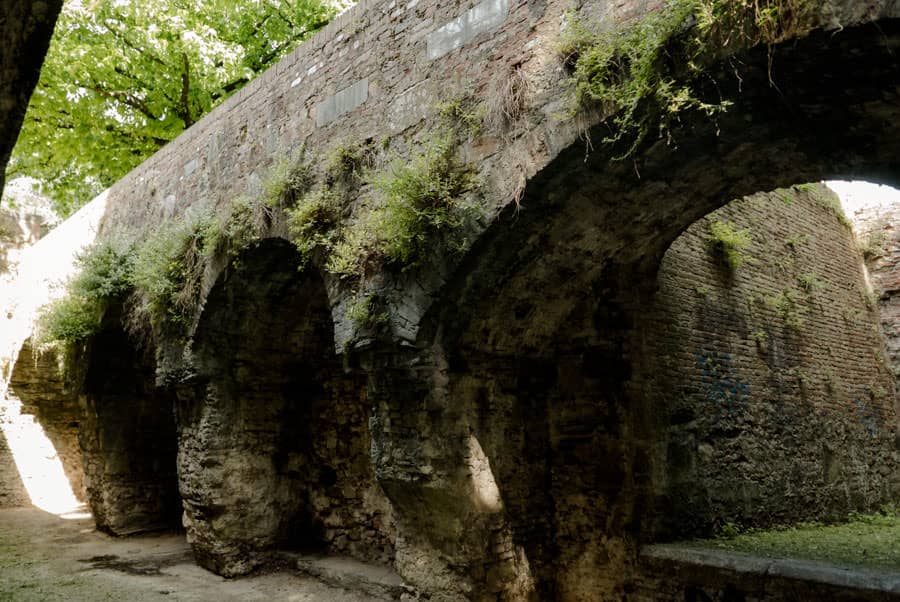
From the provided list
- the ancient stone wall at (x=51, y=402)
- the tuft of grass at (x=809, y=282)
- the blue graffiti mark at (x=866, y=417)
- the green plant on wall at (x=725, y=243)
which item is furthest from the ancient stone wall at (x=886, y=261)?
the ancient stone wall at (x=51, y=402)

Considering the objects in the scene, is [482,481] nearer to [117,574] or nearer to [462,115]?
[462,115]

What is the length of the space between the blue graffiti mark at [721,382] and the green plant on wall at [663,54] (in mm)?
2889

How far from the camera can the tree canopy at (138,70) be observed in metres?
11.4

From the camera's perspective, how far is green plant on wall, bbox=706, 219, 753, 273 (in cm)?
638

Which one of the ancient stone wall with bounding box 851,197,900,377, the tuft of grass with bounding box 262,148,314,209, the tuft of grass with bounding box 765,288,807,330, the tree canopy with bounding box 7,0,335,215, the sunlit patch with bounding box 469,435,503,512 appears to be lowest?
the sunlit patch with bounding box 469,435,503,512

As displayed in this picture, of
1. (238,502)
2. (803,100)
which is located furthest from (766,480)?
(238,502)

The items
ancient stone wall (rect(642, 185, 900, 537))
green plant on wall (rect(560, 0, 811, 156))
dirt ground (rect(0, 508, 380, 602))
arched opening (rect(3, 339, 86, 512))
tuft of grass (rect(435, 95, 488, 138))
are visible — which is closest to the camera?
green plant on wall (rect(560, 0, 811, 156))

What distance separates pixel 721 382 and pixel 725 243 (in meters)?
1.37

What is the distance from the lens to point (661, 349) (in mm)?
5461

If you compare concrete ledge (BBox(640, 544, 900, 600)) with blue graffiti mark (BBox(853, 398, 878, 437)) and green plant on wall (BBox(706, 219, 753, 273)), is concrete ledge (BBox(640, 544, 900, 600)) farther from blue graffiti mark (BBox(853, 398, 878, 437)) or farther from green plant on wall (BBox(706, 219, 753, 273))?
blue graffiti mark (BBox(853, 398, 878, 437))

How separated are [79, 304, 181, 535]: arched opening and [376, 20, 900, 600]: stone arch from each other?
6.18 m

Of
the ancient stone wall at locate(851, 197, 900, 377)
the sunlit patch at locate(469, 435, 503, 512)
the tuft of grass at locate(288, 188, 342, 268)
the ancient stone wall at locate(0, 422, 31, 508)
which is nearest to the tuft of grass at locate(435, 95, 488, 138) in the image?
the tuft of grass at locate(288, 188, 342, 268)

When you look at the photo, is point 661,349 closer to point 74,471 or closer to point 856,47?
point 856,47

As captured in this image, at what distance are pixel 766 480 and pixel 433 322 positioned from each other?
3646mm
